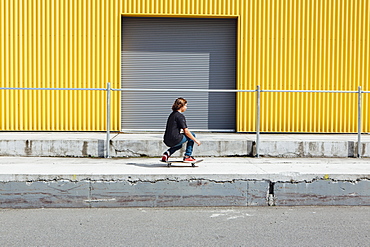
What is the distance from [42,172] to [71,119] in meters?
5.70

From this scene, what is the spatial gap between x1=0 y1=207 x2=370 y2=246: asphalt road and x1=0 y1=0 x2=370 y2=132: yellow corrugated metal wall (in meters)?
6.50

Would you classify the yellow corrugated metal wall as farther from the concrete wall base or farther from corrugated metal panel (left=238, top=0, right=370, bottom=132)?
the concrete wall base

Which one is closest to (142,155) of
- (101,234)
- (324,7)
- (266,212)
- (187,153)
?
(187,153)

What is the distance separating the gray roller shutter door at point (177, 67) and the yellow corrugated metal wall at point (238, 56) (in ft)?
1.23

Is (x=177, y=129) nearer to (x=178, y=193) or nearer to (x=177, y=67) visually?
(x=178, y=193)

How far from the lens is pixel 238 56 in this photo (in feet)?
43.1

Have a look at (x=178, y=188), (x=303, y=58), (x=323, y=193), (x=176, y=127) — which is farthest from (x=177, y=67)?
(x=323, y=193)

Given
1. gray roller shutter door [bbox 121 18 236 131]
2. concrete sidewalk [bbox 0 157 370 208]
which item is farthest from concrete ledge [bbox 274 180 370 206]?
gray roller shutter door [bbox 121 18 236 131]

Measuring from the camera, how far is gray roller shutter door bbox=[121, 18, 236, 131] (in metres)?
13.3

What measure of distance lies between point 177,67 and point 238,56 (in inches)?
70.4

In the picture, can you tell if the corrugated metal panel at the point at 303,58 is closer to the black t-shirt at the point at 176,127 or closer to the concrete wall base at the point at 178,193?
the black t-shirt at the point at 176,127

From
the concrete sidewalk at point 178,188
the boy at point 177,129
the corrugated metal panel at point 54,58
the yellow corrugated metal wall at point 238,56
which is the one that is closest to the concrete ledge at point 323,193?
the concrete sidewalk at point 178,188

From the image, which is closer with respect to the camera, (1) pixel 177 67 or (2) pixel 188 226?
(2) pixel 188 226

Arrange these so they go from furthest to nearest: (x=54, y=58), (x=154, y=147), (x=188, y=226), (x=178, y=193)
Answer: (x=54, y=58) < (x=154, y=147) < (x=178, y=193) < (x=188, y=226)
